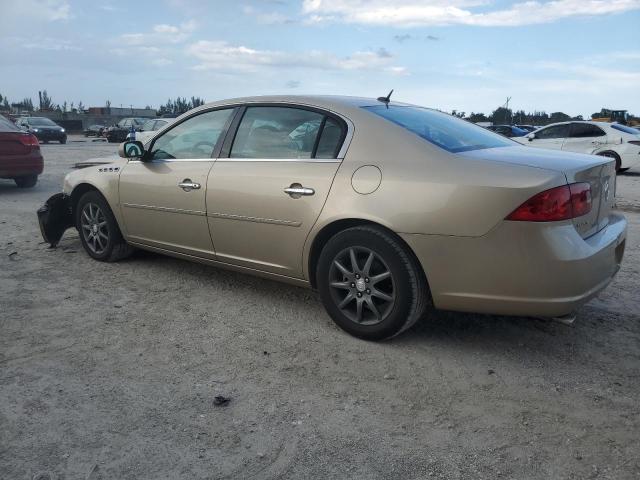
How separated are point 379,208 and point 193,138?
2.00 metres

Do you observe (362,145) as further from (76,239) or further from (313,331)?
(76,239)

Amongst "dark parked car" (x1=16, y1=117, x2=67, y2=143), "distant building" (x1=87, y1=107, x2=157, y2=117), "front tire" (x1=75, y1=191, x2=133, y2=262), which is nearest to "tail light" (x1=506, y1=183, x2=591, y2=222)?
"front tire" (x1=75, y1=191, x2=133, y2=262)

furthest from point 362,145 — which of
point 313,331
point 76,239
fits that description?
point 76,239

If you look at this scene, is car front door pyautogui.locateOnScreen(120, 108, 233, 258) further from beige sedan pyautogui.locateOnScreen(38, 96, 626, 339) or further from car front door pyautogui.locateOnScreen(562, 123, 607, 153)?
car front door pyautogui.locateOnScreen(562, 123, 607, 153)

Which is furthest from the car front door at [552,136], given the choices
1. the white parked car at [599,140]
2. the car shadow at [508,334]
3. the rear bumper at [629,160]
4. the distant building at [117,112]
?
the distant building at [117,112]

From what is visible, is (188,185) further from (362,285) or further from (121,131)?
(121,131)

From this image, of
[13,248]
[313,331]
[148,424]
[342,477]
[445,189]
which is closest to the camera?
[342,477]

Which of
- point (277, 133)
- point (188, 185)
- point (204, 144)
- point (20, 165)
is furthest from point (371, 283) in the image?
point (20, 165)

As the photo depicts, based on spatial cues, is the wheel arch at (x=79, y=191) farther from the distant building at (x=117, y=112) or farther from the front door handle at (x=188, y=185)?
the distant building at (x=117, y=112)

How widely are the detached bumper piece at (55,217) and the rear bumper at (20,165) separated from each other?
5.19 meters

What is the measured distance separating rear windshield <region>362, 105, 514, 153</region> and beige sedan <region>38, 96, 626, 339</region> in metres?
0.02

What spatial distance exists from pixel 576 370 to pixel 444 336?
82 centimetres

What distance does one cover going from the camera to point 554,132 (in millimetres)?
15344

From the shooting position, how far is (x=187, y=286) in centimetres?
479
